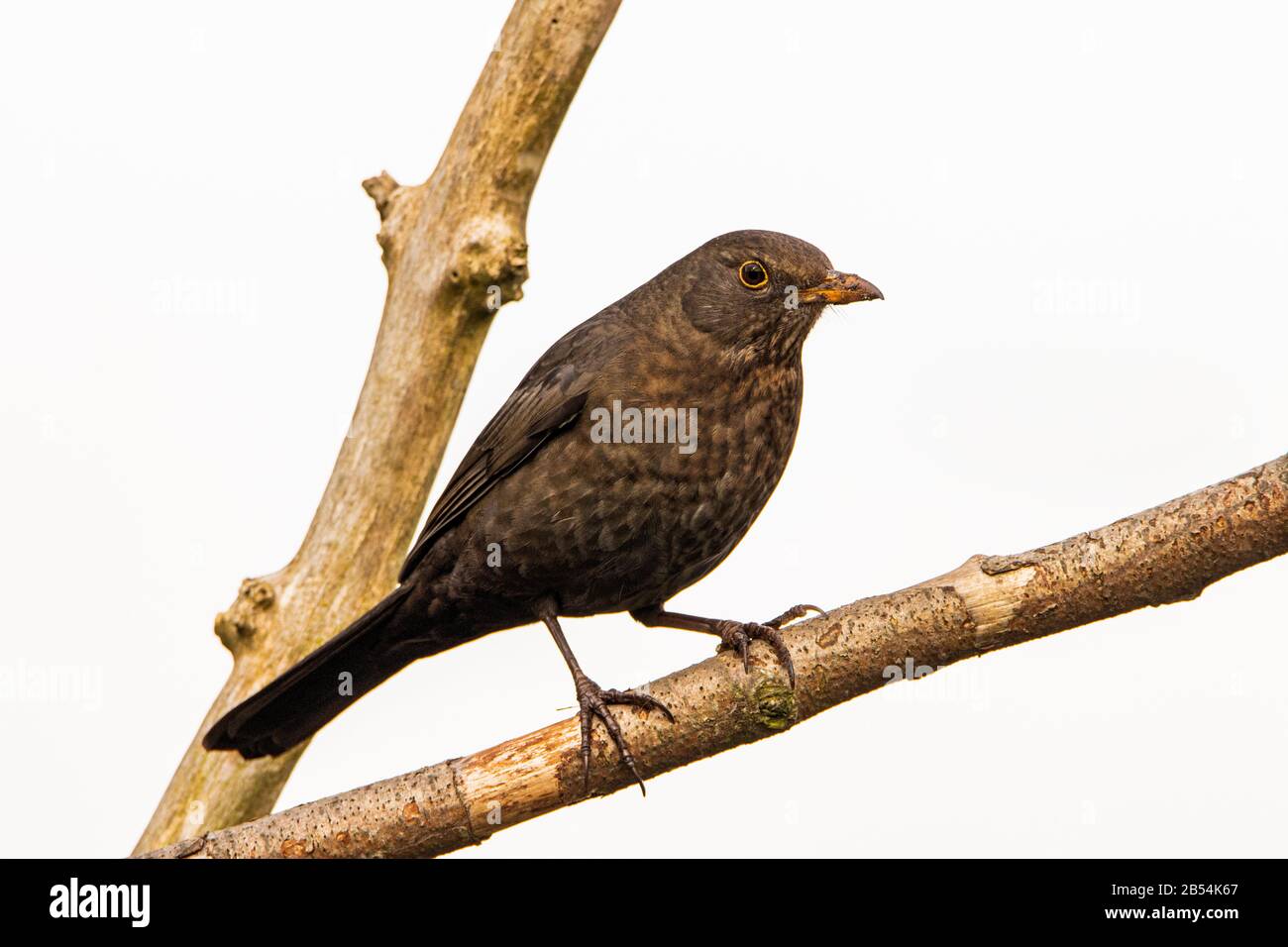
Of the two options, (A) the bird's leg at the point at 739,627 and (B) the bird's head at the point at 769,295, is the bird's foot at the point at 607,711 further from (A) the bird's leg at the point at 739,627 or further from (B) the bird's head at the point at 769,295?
(B) the bird's head at the point at 769,295

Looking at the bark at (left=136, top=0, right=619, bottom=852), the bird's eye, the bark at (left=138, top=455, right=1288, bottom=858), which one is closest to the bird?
the bird's eye

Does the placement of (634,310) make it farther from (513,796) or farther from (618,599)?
(513,796)

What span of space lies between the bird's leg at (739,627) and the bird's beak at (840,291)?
979 millimetres

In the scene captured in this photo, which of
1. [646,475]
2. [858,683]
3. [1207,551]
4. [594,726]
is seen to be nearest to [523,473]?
[646,475]

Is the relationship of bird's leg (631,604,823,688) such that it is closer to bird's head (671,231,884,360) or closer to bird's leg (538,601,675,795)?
bird's leg (538,601,675,795)

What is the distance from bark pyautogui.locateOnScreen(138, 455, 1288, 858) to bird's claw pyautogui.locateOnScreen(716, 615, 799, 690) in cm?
2

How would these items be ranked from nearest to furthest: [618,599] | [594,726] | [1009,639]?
1. [1009,639]
2. [594,726]
3. [618,599]

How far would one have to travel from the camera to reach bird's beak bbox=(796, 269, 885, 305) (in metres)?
4.58

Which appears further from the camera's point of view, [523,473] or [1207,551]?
[523,473]

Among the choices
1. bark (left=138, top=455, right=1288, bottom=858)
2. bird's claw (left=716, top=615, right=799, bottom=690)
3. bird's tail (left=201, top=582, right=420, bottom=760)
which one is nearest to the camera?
bark (left=138, top=455, right=1288, bottom=858)

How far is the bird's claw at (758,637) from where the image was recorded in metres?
4.03

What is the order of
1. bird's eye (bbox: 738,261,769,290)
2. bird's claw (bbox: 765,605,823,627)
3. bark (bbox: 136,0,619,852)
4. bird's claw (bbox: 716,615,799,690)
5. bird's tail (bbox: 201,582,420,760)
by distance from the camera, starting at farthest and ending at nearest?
bark (bbox: 136,0,619,852) → bird's tail (bbox: 201,582,420,760) → bird's eye (bbox: 738,261,769,290) → bird's claw (bbox: 765,605,823,627) → bird's claw (bbox: 716,615,799,690)

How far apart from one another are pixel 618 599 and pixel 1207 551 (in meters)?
1.85
